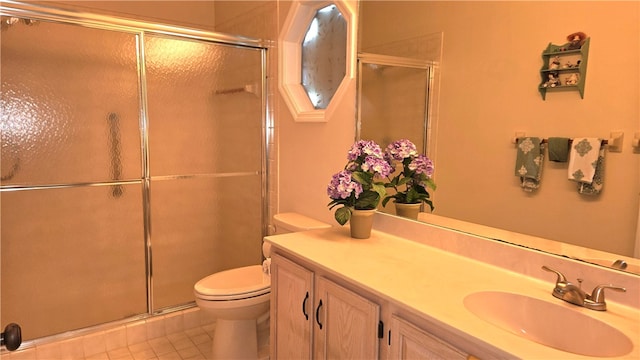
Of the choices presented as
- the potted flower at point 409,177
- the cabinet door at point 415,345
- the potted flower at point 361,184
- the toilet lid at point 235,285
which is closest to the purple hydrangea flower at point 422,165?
the potted flower at point 409,177

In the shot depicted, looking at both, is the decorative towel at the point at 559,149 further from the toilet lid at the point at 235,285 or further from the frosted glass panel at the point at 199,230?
the frosted glass panel at the point at 199,230

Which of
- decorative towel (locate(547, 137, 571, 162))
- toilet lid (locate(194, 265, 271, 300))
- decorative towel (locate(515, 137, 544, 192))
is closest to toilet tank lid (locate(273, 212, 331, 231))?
toilet lid (locate(194, 265, 271, 300))

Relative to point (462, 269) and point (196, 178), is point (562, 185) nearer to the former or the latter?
point (462, 269)

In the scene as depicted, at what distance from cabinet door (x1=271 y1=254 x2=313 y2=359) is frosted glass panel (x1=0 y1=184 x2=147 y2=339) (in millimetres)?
1256

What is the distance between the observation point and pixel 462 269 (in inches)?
56.7

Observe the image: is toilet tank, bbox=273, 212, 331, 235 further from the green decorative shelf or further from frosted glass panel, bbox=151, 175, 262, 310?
the green decorative shelf

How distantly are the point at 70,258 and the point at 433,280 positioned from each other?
225 centimetres

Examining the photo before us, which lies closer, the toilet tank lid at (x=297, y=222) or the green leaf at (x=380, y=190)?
the green leaf at (x=380, y=190)

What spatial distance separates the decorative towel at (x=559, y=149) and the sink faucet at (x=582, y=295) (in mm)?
352

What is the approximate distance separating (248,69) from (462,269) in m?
1.95

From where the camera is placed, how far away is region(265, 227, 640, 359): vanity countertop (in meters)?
0.99

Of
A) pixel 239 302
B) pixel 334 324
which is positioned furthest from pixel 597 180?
pixel 239 302

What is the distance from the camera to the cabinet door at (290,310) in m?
1.59

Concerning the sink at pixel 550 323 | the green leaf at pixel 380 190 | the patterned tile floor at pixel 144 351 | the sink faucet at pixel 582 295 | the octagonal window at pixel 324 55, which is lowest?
the patterned tile floor at pixel 144 351
